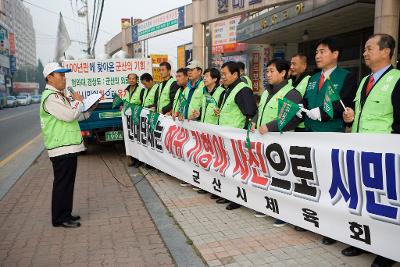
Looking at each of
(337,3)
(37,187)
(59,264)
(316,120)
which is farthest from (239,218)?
(337,3)

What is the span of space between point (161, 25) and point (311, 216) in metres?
15.5

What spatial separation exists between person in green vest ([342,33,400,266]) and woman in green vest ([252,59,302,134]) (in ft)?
2.36

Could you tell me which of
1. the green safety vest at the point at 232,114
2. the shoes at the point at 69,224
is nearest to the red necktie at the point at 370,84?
the green safety vest at the point at 232,114

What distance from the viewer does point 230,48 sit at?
747 inches

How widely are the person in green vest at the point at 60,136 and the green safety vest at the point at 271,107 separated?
2134mm

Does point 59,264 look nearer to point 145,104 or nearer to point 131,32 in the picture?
point 145,104

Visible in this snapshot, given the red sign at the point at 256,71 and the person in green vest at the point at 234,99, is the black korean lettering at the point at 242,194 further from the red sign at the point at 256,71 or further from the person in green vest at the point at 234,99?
the red sign at the point at 256,71

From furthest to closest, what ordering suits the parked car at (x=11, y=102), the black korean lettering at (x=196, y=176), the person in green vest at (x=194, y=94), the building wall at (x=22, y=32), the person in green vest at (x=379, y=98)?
the building wall at (x=22, y=32), the parked car at (x=11, y=102), the person in green vest at (x=194, y=94), the black korean lettering at (x=196, y=176), the person in green vest at (x=379, y=98)

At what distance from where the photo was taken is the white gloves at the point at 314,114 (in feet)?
11.8

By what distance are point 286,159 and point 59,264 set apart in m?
2.42

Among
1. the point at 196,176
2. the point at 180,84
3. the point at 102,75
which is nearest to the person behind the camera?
the point at 196,176

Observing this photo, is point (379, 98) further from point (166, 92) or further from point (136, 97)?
point (136, 97)

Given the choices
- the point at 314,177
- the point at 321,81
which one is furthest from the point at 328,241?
the point at 321,81

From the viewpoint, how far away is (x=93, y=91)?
9.45m
